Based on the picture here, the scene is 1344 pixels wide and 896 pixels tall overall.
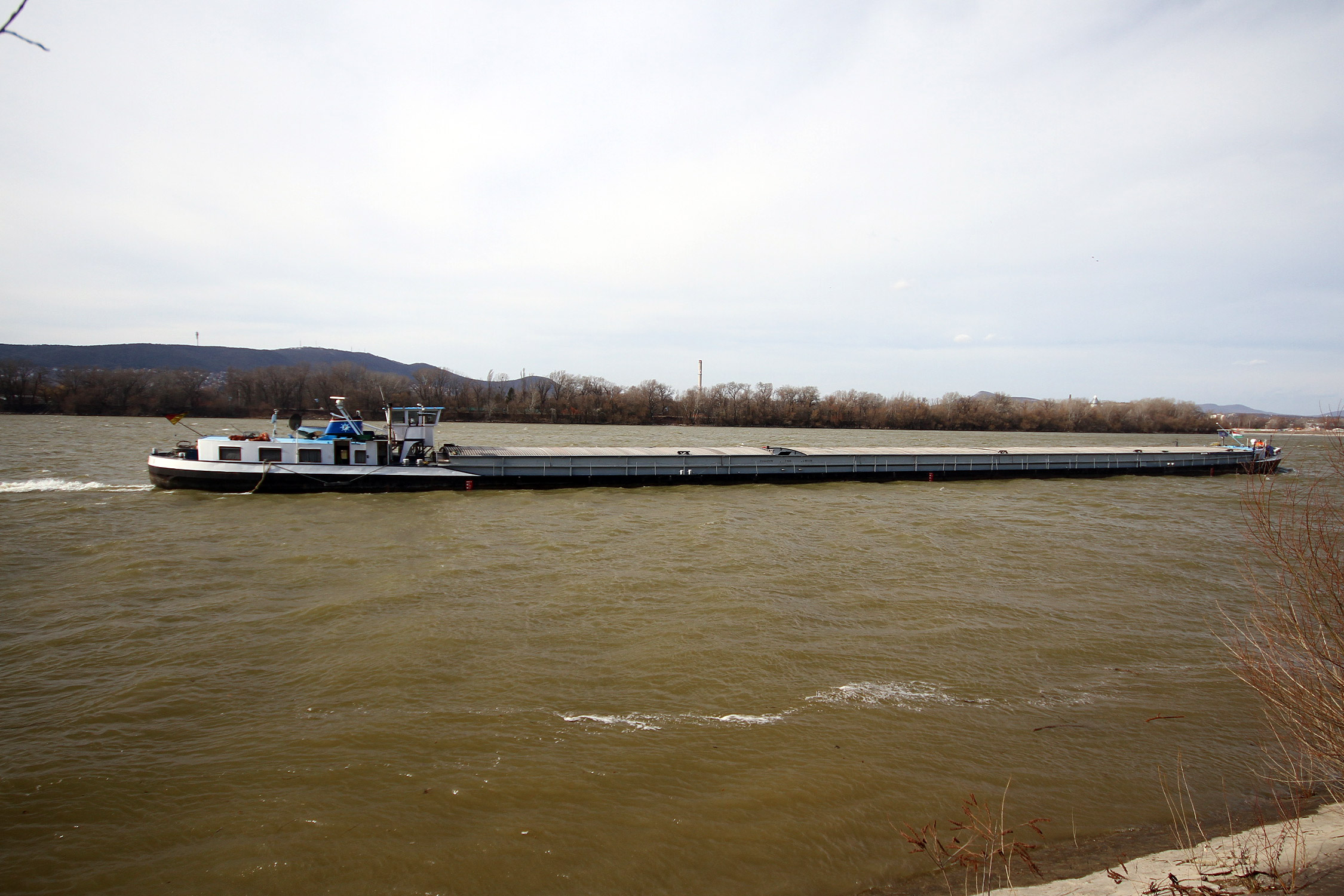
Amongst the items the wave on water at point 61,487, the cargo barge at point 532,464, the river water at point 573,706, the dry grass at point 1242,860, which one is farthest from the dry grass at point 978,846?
the wave on water at point 61,487

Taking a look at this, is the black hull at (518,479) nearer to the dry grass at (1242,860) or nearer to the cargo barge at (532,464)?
the cargo barge at (532,464)

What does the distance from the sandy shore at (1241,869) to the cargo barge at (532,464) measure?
80.7 feet

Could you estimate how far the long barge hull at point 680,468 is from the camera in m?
27.7

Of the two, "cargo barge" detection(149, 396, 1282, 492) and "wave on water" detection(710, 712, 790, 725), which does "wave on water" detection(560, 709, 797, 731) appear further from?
"cargo barge" detection(149, 396, 1282, 492)

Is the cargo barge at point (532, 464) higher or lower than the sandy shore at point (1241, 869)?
higher

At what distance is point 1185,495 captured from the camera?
33562 millimetres

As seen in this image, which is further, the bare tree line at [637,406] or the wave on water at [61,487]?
the bare tree line at [637,406]

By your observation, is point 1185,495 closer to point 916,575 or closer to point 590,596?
point 916,575

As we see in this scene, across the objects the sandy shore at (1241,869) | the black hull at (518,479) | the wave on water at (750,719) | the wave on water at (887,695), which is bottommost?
the wave on water at (750,719)

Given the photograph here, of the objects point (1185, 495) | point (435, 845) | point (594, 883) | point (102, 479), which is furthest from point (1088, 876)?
point (102, 479)

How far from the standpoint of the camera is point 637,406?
12306cm

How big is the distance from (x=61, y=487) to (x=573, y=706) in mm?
32823

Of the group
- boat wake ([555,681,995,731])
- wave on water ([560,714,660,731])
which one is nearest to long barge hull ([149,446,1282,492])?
wave on water ([560,714,660,731])

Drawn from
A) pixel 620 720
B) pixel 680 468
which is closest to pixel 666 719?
pixel 620 720
